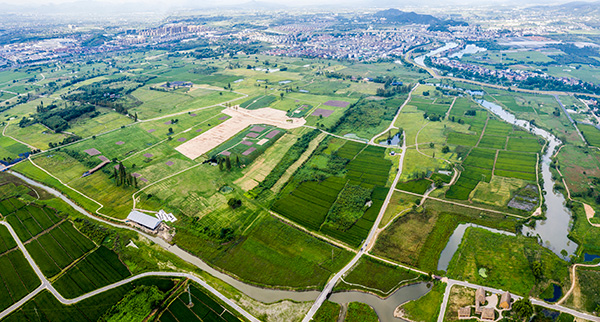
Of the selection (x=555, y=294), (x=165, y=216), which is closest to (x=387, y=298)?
(x=555, y=294)

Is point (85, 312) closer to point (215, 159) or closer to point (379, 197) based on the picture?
point (215, 159)

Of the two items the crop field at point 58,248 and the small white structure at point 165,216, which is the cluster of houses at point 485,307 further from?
the crop field at point 58,248

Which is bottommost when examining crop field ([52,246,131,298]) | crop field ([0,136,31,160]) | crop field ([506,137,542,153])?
crop field ([0,136,31,160])

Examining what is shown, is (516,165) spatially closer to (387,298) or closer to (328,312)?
(387,298)

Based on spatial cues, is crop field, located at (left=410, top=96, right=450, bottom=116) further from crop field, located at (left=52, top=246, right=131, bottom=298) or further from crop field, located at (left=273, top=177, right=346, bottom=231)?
crop field, located at (left=52, top=246, right=131, bottom=298)

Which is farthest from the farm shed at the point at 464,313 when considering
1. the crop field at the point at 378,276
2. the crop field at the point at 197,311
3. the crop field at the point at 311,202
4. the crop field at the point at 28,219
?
the crop field at the point at 28,219

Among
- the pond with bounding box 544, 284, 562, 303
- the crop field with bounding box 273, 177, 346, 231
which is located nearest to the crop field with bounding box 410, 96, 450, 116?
the crop field with bounding box 273, 177, 346, 231
